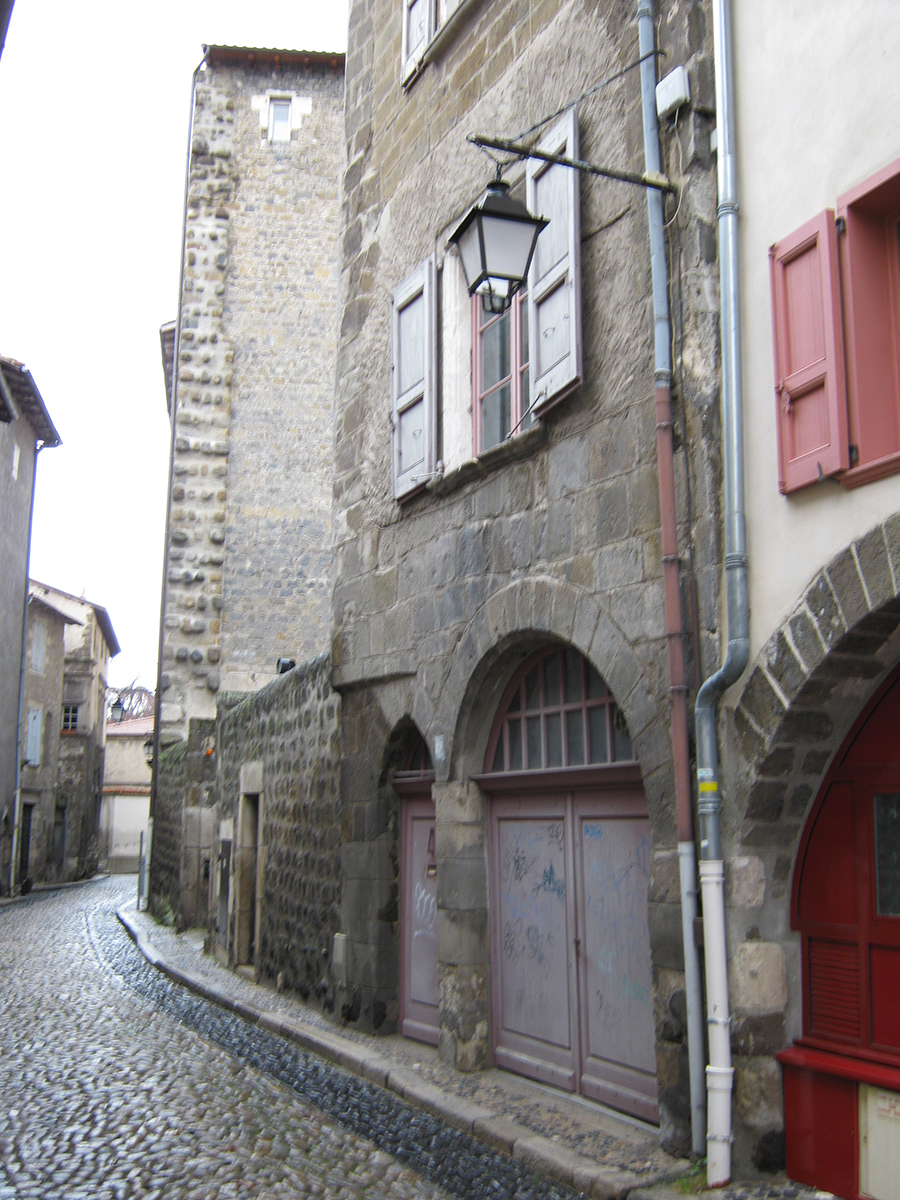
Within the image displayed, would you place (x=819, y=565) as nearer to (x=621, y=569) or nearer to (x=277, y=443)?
(x=621, y=569)

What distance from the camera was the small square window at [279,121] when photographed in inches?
755

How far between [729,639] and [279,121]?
17.2 metres

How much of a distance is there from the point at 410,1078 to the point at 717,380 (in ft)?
13.3

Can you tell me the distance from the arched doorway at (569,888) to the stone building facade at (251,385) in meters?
11.3

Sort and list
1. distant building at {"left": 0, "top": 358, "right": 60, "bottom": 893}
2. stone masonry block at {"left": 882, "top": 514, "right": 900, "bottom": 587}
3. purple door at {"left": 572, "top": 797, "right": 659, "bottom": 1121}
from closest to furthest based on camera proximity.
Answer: stone masonry block at {"left": 882, "top": 514, "right": 900, "bottom": 587} < purple door at {"left": 572, "top": 797, "right": 659, "bottom": 1121} < distant building at {"left": 0, "top": 358, "right": 60, "bottom": 893}

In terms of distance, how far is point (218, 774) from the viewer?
13352 millimetres

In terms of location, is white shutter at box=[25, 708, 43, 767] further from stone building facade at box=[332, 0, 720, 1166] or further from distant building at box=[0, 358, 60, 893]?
stone building facade at box=[332, 0, 720, 1166]

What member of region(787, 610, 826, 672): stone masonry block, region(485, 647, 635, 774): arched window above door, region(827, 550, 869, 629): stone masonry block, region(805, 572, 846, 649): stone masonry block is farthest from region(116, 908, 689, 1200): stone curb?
region(827, 550, 869, 629): stone masonry block

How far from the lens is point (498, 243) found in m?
5.28

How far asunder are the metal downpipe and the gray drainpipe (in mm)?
115

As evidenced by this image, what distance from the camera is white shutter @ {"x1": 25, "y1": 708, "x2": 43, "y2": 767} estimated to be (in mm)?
29719

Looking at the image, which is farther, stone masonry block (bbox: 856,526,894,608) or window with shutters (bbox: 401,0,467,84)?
window with shutters (bbox: 401,0,467,84)

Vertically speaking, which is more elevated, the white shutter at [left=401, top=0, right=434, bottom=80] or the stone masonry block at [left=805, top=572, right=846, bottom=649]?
the white shutter at [left=401, top=0, right=434, bottom=80]

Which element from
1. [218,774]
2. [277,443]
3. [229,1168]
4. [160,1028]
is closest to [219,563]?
[277,443]
